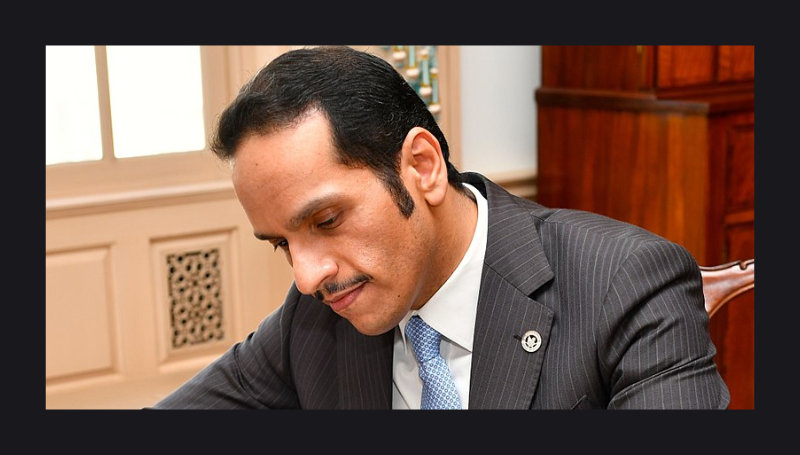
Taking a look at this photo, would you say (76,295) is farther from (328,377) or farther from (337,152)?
(337,152)

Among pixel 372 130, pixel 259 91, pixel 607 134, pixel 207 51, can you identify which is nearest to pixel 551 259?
pixel 372 130

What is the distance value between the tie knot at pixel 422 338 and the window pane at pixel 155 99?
2.70 m

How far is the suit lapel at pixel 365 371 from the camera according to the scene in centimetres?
176

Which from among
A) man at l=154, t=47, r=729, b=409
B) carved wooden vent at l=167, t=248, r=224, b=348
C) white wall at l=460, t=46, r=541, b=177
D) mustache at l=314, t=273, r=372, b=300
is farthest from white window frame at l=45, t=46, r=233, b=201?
mustache at l=314, t=273, r=372, b=300

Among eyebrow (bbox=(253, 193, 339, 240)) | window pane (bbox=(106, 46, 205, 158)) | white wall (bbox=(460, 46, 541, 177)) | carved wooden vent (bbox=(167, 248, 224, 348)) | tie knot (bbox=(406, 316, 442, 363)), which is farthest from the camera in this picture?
white wall (bbox=(460, 46, 541, 177))

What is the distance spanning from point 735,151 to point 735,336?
30.3 inches

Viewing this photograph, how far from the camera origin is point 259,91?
1.49m

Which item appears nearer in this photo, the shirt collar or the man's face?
the man's face

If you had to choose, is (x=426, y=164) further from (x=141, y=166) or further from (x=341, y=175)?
(x=141, y=166)

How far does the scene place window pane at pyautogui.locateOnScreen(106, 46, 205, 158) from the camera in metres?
4.04

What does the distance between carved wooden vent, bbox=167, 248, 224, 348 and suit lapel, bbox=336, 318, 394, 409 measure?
2.51 metres

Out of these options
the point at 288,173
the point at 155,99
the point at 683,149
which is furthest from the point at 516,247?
the point at 155,99

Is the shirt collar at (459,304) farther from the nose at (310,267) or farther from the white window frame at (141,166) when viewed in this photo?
the white window frame at (141,166)

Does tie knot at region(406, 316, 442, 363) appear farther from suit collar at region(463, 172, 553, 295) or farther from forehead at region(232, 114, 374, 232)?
forehead at region(232, 114, 374, 232)
